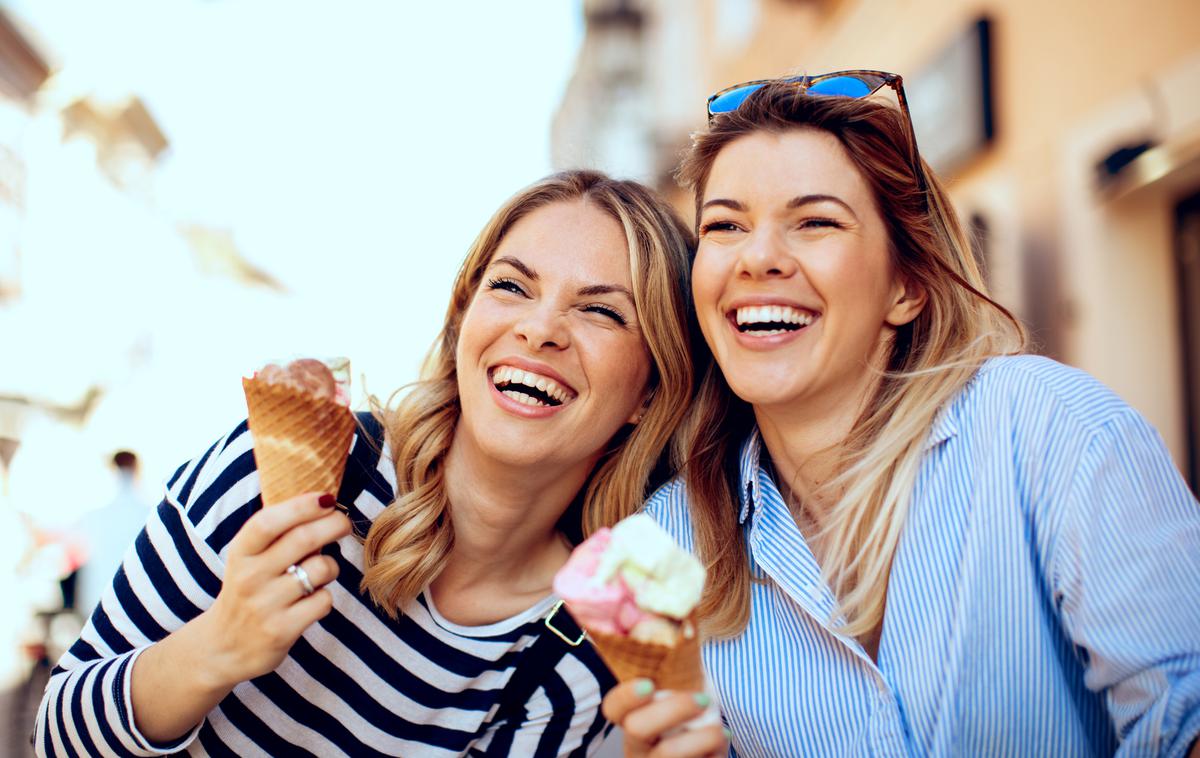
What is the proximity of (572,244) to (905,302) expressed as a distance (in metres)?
0.98

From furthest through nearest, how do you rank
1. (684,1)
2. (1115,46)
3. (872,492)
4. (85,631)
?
(684,1) → (1115,46) → (85,631) → (872,492)

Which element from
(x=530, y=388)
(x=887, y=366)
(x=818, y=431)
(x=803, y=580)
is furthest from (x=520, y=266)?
(x=803, y=580)

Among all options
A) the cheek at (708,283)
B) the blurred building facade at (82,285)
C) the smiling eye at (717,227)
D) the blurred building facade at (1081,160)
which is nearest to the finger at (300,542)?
the cheek at (708,283)

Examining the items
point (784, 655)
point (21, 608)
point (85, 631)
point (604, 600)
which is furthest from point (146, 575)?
point (21, 608)

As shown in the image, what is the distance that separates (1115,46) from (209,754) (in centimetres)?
641

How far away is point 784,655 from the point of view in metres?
2.17

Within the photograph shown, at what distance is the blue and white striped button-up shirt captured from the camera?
5.55 ft

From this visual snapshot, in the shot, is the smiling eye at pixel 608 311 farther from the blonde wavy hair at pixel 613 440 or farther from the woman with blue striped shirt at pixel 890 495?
the woman with blue striped shirt at pixel 890 495

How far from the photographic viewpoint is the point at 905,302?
244cm

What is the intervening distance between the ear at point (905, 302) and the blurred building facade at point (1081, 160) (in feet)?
4.70

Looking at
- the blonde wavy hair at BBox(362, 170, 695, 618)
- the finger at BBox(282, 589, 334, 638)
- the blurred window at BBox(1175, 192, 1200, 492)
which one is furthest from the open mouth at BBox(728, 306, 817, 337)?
the blurred window at BBox(1175, 192, 1200, 492)

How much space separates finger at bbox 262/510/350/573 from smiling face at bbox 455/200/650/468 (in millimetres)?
617

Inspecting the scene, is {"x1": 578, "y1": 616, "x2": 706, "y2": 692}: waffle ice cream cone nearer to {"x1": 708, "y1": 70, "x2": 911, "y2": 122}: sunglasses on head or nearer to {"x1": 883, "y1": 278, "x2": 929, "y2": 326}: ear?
{"x1": 883, "y1": 278, "x2": 929, "y2": 326}: ear

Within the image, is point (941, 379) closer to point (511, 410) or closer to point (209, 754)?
point (511, 410)
